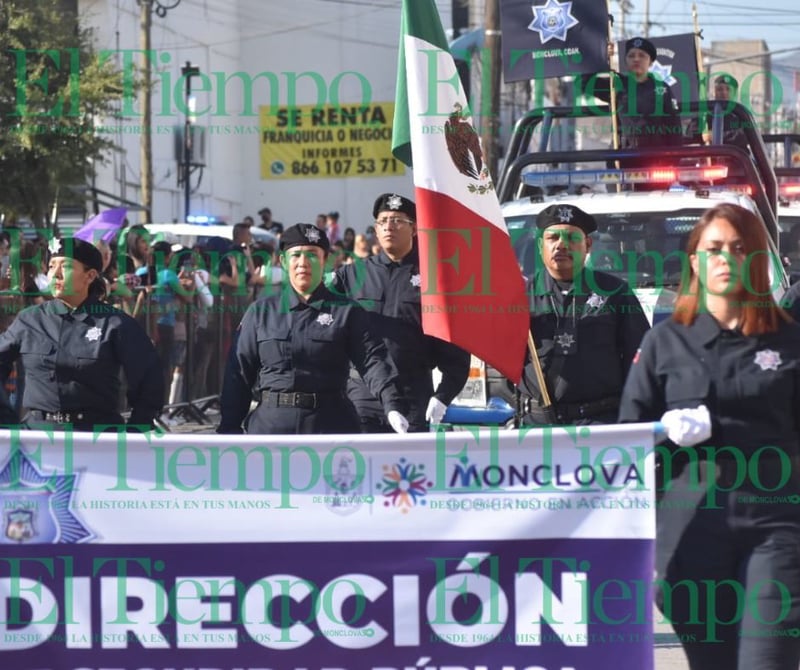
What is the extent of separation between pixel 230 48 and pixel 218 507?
39.4 meters

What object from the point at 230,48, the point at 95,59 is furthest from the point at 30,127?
the point at 230,48

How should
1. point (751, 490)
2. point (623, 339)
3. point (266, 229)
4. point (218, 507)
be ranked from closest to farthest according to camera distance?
point (751, 490) < point (218, 507) < point (623, 339) < point (266, 229)

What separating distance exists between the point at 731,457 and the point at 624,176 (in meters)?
5.96

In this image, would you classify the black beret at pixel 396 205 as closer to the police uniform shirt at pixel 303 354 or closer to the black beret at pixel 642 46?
the police uniform shirt at pixel 303 354

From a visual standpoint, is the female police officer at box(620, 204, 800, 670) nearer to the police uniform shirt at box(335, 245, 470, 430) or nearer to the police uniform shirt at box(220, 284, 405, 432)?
the police uniform shirt at box(220, 284, 405, 432)

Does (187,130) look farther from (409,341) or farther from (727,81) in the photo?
(409,341)

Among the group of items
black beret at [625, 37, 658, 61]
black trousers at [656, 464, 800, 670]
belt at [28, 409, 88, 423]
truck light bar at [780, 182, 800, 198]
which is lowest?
black trousers at [656, 464, 800, 670]

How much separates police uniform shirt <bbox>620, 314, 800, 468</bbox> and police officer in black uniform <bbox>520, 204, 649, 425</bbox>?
2.08 m

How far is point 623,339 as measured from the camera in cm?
711

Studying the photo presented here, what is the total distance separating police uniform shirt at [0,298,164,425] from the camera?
700 centimetres

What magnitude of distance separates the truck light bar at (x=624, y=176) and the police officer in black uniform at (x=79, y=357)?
4141 mm

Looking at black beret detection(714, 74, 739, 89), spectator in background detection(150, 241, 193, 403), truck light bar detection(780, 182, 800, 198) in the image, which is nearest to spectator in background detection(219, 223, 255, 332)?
spectator in background detection(150, 241, 193, 403)

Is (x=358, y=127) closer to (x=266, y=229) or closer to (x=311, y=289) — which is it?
(x=266, y=229)

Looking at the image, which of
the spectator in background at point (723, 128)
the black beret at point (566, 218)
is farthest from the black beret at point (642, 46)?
the black beret at point (566, 218)
